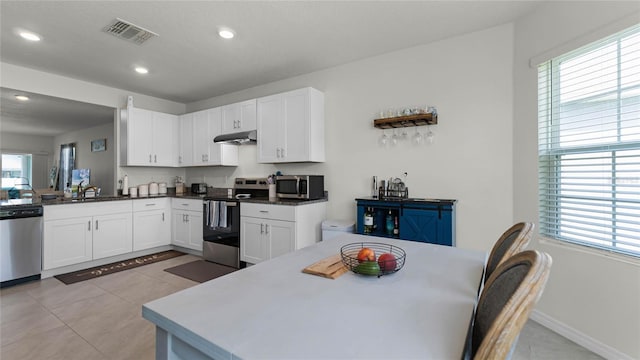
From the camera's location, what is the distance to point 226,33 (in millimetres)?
2836

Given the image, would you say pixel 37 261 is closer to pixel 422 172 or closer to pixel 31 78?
pixel 31 78

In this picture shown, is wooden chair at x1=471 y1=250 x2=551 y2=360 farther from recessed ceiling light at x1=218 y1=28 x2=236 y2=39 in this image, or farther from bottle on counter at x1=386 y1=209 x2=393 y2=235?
recessed ceiling light at x1=218 y1=28 x2=236 y2=39

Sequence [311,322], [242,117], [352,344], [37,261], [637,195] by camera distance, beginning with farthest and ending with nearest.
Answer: [242,117] < [37,261] < [637,195] < [311,322] < [352,344]

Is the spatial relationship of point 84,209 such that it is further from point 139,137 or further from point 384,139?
point 384,139

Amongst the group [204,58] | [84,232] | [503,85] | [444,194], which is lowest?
[84,232]

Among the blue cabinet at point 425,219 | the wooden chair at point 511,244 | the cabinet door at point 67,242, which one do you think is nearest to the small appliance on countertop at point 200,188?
the cabinet door at point 67,242

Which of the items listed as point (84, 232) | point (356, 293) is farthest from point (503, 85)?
point (84, 232)

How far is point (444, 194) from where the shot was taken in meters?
3.01

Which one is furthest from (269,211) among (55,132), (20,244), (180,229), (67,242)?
(55,132)

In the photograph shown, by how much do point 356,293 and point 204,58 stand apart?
11.3ft

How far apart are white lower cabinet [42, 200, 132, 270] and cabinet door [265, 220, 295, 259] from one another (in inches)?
89.2

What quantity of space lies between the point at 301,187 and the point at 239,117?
1.58m

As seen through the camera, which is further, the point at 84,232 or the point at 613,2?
the point at 84,232

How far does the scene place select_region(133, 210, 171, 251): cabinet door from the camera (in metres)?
4.29
